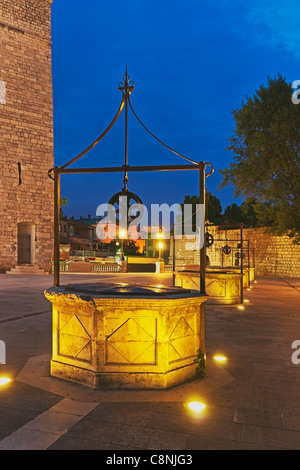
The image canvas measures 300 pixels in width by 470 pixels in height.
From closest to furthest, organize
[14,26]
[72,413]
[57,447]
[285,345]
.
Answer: [57,447] → [72,413] → [285,345] → [14,26]

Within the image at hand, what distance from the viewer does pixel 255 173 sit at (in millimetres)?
23141

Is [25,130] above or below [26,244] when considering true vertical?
A: above

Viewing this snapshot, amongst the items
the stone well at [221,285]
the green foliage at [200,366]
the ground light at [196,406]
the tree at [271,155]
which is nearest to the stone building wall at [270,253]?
the tree at [271,155]

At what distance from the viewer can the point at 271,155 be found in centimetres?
2233

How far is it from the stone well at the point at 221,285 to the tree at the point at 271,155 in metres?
12.5

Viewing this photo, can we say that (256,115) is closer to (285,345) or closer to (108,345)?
(285,345)

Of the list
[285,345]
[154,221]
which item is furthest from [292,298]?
[154,221]

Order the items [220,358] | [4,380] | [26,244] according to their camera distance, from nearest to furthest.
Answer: [4,380], [220,358], [26,244]

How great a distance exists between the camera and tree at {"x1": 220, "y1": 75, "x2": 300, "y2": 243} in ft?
A: 72.0

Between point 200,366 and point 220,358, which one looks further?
point 220,358

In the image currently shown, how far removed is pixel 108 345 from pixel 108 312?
35 centimetres

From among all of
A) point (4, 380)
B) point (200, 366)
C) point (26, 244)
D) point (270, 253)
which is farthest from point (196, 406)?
point (270, 253)

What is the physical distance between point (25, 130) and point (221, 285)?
16940 millimetres

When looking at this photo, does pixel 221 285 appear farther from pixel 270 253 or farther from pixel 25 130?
pixel 270 253
